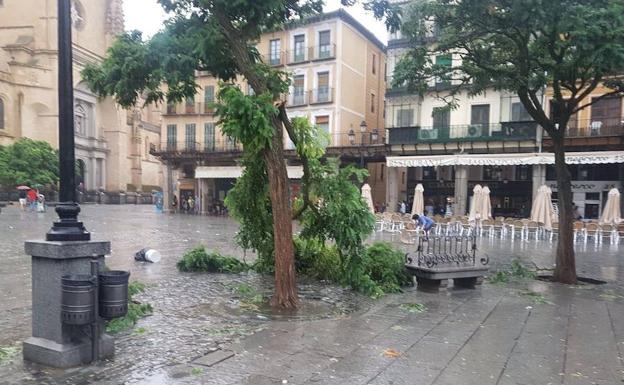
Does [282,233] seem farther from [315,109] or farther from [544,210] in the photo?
[315,109]

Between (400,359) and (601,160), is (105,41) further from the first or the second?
(400,359)

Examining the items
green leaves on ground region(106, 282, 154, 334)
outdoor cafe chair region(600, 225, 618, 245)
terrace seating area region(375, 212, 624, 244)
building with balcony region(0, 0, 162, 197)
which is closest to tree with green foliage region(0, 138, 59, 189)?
building with balcony region(0, 0, 162, 197)

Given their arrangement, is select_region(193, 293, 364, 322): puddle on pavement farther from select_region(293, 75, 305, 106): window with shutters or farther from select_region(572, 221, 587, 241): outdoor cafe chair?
select_region(293, 75, 305, 106): window with shutters

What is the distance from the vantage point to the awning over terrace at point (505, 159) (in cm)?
2419

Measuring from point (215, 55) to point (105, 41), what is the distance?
64.9 meters

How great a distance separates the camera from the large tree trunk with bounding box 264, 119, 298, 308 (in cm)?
696

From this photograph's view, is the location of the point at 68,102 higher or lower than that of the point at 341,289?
higher

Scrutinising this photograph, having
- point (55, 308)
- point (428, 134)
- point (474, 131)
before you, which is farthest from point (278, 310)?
point (428, 134)

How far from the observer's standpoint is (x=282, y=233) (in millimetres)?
7051

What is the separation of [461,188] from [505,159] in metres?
3.53

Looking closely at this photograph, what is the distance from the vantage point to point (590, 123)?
2670 cm

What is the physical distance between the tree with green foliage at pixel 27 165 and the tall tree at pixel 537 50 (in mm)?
38868

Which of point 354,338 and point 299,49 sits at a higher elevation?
point 299,49

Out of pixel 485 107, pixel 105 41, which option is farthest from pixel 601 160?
pixel 105 41
